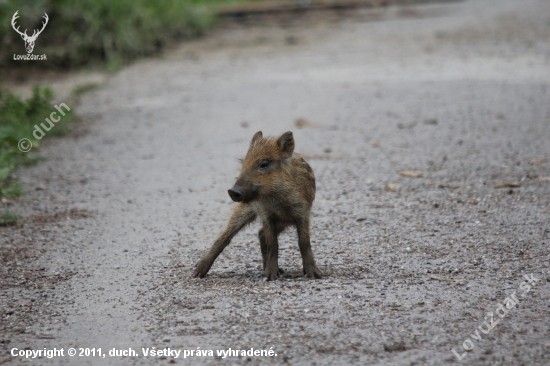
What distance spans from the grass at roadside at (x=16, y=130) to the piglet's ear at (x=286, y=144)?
288cm

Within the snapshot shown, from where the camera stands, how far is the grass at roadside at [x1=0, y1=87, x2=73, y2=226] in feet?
26.7

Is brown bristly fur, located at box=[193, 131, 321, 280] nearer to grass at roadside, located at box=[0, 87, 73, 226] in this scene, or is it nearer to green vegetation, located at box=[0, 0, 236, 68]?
grass at roadside, located at box=[0, 87, 73, 226]

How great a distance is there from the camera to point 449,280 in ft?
16.8

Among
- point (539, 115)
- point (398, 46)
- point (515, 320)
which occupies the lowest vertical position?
point (515, 320)

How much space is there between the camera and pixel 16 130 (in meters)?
9.82

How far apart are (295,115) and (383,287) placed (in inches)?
259

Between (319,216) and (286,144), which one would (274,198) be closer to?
(286,144)

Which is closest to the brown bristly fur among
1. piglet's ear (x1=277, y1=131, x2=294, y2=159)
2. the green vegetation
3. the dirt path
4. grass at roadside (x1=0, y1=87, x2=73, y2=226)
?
piglet's ear (x1=277, y1=131, x2=294, y2=159)

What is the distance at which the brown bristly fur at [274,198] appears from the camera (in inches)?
211

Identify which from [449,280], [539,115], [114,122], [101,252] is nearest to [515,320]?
[449,280]

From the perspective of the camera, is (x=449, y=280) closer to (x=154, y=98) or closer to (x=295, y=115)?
(x=295, y=115)

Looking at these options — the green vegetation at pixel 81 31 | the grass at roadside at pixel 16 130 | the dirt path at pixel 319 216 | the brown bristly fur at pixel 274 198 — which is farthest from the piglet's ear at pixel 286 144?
the green vegetation at pixel 81 31

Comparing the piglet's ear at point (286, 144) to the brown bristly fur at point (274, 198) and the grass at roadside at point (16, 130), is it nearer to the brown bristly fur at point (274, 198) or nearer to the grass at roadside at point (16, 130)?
the brown bristly fur at point (274, 198)

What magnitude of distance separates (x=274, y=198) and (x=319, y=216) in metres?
1.59
